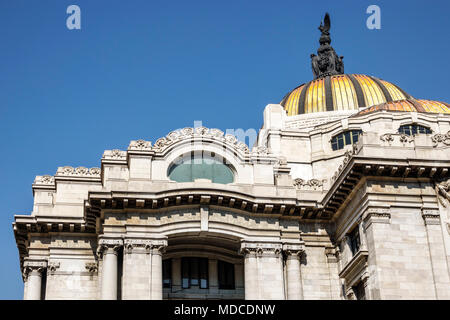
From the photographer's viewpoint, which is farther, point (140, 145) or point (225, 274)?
point (225, 274)

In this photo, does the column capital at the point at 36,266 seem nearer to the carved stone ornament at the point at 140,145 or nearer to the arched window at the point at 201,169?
the carved stone ornament at the point at 140,145

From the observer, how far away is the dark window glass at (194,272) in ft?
146

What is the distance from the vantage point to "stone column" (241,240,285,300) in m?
41.7

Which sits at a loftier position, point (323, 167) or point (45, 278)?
point (323, 167)

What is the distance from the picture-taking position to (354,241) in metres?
42.7

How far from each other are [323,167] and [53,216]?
62.0ft

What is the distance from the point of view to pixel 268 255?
4281 centimetres

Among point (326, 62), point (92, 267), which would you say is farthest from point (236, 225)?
point (326, 62)

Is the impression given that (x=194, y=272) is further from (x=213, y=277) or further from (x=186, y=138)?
(x=186, y=138)

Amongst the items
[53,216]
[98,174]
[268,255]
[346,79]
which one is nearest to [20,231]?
[53,216]

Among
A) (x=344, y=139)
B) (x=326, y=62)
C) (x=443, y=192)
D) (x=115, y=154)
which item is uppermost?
(x=326, y=62)

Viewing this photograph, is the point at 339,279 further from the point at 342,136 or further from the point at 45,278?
the point at 45,278

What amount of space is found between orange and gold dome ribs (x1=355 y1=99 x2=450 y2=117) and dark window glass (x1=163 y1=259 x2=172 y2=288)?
18916 millimetres

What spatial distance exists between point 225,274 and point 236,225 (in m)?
4.01
